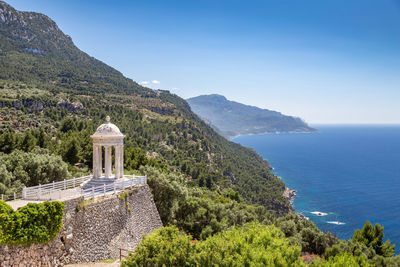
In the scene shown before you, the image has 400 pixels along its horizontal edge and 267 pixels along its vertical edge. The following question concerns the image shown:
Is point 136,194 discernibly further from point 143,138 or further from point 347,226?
point 347,226

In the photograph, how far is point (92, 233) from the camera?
17.3m

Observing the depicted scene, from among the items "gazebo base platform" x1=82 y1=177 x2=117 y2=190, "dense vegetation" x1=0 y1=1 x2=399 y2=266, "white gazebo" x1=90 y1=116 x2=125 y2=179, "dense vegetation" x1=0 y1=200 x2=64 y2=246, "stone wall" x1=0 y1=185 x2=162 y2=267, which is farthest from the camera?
"white gazebo" x1=90 y1=116 x2=125 y2=179

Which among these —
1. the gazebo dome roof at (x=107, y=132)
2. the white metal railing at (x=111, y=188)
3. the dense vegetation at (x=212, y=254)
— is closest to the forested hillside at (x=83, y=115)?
the white metal railing at (x=111, y=188)

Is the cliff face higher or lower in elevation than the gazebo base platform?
higher

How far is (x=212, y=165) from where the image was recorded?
96.0 metres

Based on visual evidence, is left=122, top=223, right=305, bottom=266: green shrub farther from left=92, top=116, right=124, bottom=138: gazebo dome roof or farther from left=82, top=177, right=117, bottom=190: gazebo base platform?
left=92, top=116, right=124, bottom=138: gazebo dome roof

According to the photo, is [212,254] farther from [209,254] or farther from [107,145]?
[107,145]

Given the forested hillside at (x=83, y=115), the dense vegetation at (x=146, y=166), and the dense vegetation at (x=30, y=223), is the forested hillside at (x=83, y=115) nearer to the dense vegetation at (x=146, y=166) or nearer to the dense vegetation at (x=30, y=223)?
the dense vegetation at (x=146, y=166)

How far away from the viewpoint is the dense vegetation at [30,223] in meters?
12.5

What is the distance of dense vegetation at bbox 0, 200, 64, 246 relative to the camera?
12469mm

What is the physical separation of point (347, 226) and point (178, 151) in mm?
53284

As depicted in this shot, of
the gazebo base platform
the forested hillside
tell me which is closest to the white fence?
the gazebo base platform

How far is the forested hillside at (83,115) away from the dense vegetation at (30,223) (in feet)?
75.6

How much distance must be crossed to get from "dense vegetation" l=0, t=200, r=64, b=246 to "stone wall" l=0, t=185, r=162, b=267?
45 centimetres
